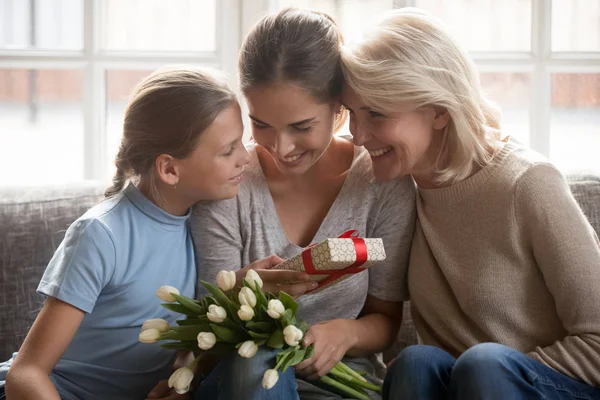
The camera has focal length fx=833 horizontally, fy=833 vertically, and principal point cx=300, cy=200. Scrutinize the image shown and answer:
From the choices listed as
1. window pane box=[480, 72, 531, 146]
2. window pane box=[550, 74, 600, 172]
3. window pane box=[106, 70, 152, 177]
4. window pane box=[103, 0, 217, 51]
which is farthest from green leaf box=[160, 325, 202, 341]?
window pane box=[550, 74, 600, 172]

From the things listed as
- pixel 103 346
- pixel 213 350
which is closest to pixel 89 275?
pixel 103 346

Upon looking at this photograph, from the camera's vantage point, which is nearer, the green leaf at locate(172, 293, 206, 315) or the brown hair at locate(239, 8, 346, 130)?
the green leaf at locate(172, 293, 206, 315)

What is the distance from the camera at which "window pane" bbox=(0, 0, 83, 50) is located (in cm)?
270

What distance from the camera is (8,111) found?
276 centimetres

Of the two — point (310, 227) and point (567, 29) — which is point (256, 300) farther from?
point (567, 29)

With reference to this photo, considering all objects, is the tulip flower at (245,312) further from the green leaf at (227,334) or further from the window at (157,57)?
the window at (157,57)

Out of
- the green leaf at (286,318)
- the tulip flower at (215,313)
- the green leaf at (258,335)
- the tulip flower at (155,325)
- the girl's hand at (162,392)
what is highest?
the tulip flower at (215,313)

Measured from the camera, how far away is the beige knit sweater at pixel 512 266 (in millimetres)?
1680

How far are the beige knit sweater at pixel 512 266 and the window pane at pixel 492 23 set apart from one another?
0.99m

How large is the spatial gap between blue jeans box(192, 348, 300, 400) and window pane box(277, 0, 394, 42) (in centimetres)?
139

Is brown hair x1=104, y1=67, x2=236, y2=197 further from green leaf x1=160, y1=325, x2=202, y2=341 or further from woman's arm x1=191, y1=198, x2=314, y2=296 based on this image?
green leaf x1=160, y1=325, x2=202, y2=341

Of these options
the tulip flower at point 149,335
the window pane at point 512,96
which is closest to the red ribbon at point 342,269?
the tulip flower at point 149,335

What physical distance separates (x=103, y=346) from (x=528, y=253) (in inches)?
36.9

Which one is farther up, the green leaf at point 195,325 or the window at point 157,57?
the window at point 157,57
